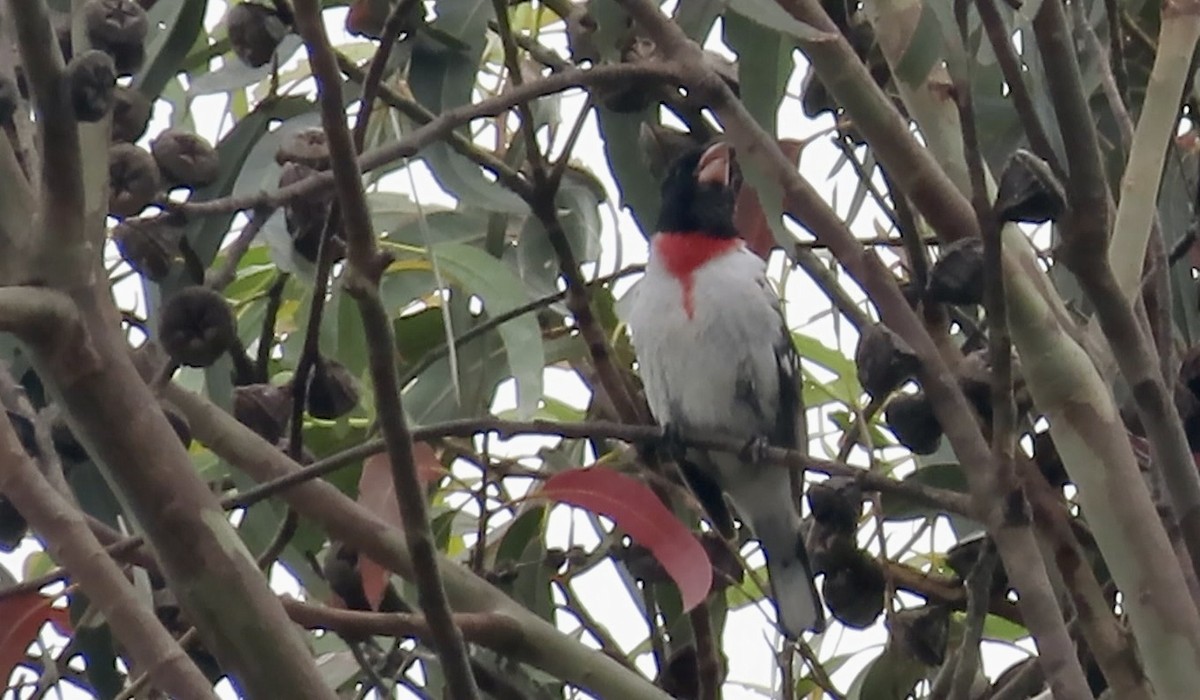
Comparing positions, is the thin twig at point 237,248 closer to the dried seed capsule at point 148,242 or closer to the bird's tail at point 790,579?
the dried seed capsule at point 148,242

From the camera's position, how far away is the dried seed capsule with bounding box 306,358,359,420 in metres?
1.18

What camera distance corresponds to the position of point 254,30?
1.21 meters

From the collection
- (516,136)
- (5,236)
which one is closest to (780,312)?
(516,136)

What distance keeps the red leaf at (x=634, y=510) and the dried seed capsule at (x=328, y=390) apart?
150 mm

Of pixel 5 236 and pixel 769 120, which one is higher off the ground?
pixel 769 120

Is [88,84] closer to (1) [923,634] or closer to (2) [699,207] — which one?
(1) [923,634]

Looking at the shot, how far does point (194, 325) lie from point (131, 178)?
101 mm

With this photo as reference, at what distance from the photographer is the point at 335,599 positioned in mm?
1309

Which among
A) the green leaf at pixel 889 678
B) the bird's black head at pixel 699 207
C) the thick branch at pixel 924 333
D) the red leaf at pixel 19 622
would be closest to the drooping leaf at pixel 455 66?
the thick branch at pixel 924 333

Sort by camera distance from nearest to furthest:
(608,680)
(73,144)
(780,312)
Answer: (73,144) < (608,680) < (780,312)

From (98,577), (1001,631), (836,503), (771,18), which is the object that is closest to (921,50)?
(771,18)

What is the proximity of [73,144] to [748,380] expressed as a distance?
1.30 m

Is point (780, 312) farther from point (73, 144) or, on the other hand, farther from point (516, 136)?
point (73, 144)

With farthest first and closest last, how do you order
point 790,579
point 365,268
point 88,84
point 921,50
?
1. point 790,579
2. point 921,50
3. point 88,84
4. point 365,268
